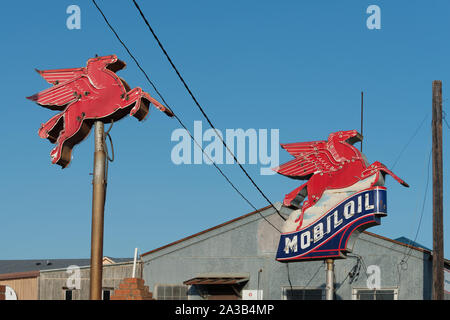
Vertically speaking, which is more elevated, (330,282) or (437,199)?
(437,199)

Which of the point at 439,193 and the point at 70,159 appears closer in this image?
the point at 70,159

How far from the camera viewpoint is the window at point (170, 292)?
33.7 m

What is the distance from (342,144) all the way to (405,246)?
1016 centimetres

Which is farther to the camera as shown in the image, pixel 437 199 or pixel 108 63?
pixel 437 199

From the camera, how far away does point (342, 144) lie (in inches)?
869

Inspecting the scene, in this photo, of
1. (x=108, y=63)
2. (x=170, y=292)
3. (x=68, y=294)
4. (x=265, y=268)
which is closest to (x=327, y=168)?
(x=108, y=63)

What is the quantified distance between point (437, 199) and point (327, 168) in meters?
5.04

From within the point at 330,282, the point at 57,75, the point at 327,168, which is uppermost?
the point at 57,75

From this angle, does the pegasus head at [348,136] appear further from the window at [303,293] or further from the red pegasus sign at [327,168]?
the window at [303,293]

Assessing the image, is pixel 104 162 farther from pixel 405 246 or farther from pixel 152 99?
pixel 405 246

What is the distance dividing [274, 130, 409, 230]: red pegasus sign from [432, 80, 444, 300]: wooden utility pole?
13.3 ft

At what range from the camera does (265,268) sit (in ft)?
107

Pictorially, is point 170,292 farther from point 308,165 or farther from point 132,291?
point 132,291
